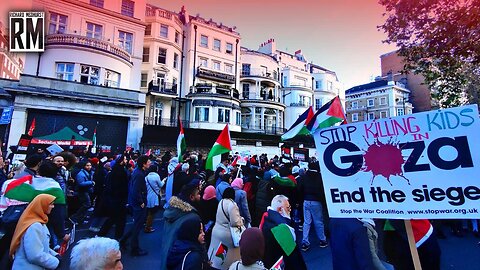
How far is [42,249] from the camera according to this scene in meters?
2.83

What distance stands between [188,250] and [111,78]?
2418 cm

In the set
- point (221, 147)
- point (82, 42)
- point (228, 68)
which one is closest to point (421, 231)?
point (221, 147)

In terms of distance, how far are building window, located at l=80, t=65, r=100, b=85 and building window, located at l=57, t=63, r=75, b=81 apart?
2.41 feet

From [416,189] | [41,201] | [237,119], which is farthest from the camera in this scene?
[237,119]

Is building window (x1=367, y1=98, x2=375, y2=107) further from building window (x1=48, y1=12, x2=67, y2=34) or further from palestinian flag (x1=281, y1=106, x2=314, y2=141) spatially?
palestinian flag (x1=281, y1=106, x2=314, y2=141)

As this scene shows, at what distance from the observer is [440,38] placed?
8453 millimetres

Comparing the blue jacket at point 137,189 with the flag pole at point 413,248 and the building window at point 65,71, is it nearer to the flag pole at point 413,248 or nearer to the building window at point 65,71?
the flag pole at point 413,248

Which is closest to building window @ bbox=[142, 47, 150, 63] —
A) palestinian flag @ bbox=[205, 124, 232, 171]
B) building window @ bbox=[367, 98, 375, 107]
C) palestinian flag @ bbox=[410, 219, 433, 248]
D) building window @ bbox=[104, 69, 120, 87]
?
building window @ bbox=[104, 69, 120, 87]

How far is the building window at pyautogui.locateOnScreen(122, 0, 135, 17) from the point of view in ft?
85.9

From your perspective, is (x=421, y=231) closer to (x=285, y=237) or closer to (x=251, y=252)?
(x=285, y=237)

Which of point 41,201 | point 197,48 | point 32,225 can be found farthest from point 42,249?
point 197,48

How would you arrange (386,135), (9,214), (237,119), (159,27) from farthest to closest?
(237,119) → (159,27) → (9,214) → (386,135)

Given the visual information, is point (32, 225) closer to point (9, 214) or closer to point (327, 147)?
point (9, 214)

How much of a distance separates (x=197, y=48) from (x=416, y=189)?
3429 cm
